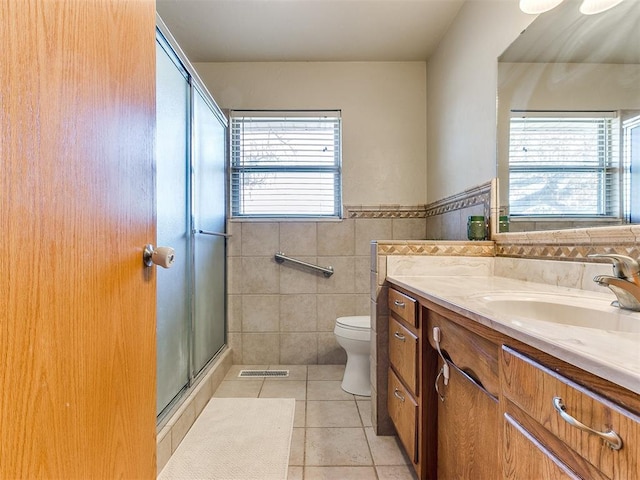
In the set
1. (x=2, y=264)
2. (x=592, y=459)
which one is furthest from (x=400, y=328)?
(x=2, y=264)

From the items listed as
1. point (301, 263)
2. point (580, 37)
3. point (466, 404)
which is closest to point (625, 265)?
point (466, 404)

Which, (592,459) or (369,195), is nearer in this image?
(592,459)

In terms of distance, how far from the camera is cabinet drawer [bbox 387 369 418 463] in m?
1.20

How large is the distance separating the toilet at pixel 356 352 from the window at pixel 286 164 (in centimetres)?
91

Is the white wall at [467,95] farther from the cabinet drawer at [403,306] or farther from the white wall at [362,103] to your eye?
the cabinet drawer at [403,306]

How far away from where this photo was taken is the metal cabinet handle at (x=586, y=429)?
16.7 inches

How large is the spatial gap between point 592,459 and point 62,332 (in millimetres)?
781

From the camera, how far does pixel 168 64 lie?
151 cm

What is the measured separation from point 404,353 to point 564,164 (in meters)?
0.98

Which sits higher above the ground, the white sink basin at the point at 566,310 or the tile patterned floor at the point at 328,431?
the white sink basin at the point at 566,310

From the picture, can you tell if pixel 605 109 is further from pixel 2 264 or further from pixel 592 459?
pixel 2 264

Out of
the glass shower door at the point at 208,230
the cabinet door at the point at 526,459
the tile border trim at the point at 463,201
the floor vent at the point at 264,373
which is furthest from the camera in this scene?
the floor vent at the point at 264,373

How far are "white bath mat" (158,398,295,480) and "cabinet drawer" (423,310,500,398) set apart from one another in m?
0.88

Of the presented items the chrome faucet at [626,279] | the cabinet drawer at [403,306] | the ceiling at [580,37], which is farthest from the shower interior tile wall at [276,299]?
the chrome faucet at [626,279]
